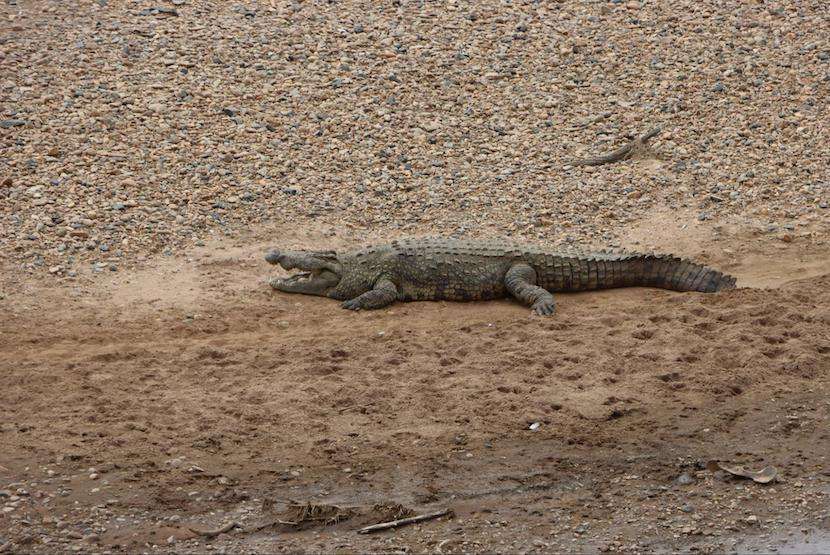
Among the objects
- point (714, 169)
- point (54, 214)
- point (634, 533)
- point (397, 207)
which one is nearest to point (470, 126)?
point (397, 207)

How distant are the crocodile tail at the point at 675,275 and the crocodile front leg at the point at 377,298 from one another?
6.59ft

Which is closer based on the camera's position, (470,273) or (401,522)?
(401,522)

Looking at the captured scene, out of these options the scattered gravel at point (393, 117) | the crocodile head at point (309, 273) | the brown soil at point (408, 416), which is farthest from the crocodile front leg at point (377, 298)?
the scattered gravel at point (393, 117)

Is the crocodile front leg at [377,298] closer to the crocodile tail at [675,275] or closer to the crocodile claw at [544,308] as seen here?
the crocodile claw at [544,308]

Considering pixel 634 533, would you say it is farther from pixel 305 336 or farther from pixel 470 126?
pixel 470 126

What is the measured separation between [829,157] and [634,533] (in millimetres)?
6852

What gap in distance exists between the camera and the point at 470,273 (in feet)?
31.6

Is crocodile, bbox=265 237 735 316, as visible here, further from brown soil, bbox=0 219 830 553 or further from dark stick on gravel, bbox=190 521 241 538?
dark stick on gravel, bbox=190 521 241 538

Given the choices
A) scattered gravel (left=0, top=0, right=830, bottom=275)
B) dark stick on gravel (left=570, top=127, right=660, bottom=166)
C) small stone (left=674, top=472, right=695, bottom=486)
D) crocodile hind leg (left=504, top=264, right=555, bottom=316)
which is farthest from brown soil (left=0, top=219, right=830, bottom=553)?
dark stick on gravel (left=570, top=127, right=660, bottom=166)

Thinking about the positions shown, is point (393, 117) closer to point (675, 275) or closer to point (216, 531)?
point (675, 275)

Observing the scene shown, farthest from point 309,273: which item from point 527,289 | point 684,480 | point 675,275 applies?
point 684,480

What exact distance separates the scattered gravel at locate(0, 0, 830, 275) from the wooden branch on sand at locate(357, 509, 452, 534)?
14.5 feet

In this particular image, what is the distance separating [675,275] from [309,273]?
3.07 metres

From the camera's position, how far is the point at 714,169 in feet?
39.1
